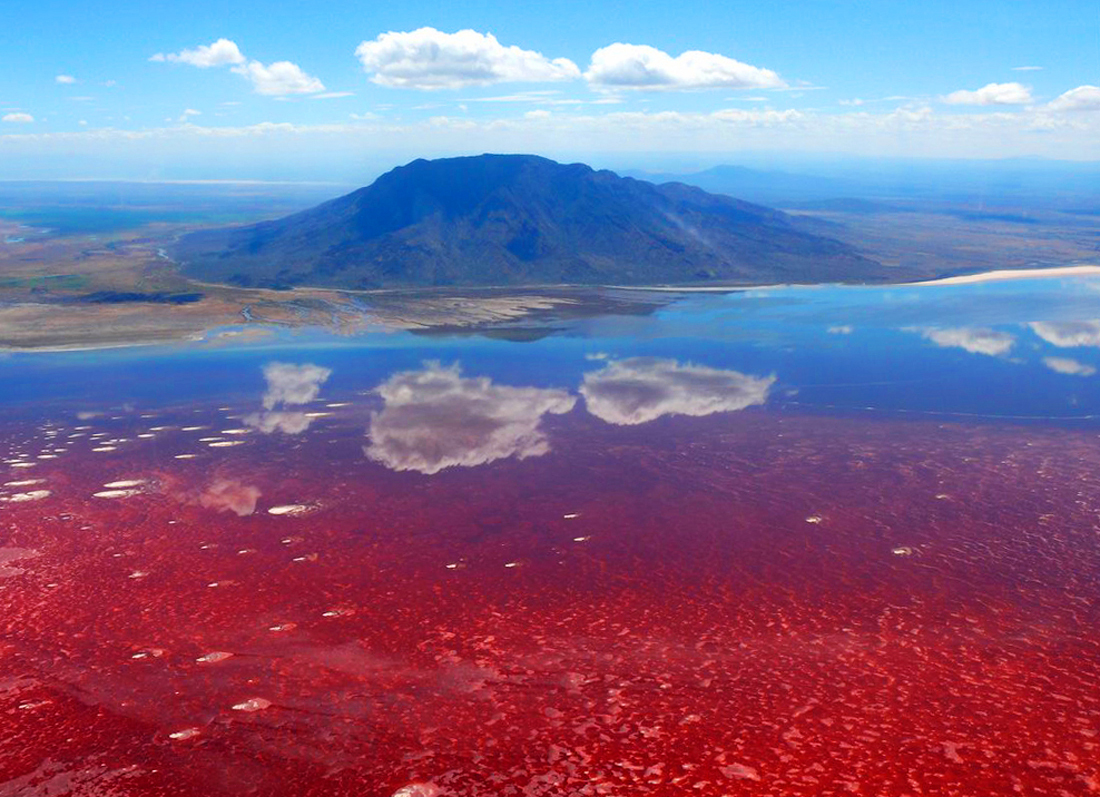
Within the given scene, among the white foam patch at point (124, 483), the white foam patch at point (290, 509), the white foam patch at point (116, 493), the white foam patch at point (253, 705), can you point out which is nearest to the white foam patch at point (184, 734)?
the white foam patch at point (253, 705)

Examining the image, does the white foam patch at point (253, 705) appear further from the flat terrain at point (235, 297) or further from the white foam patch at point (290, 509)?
the flat terrain at point (235, 297)

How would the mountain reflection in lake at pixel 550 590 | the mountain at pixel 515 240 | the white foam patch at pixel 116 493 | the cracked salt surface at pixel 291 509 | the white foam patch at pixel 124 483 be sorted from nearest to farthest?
the mountain reflection in lake at pixel 550 590, the cracked salt surface at pixel 291 509, the white foam patch at pixel 116 493, the white foam patch at pixel 124 483, the mountain at pixel 515 240

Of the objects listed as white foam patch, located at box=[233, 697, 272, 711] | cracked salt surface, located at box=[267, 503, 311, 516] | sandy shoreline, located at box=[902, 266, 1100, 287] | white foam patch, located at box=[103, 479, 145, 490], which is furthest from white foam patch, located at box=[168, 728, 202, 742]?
sandy shoreline, located at box=[902, 266, 1100, 287]

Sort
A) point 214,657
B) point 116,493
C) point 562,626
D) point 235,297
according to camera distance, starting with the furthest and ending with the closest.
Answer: point 235,297
point 116,493
point 562,626
point 214,657

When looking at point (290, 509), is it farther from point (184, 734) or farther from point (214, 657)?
point (184, 734)

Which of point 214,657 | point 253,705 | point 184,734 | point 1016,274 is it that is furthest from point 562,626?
point 1016,274

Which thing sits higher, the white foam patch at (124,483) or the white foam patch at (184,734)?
the white foam patch at (124,483)

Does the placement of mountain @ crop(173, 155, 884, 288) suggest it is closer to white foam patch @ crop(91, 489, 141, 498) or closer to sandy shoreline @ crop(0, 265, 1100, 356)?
sandy shoreline @ crop(0, 265, 1100, 356)
